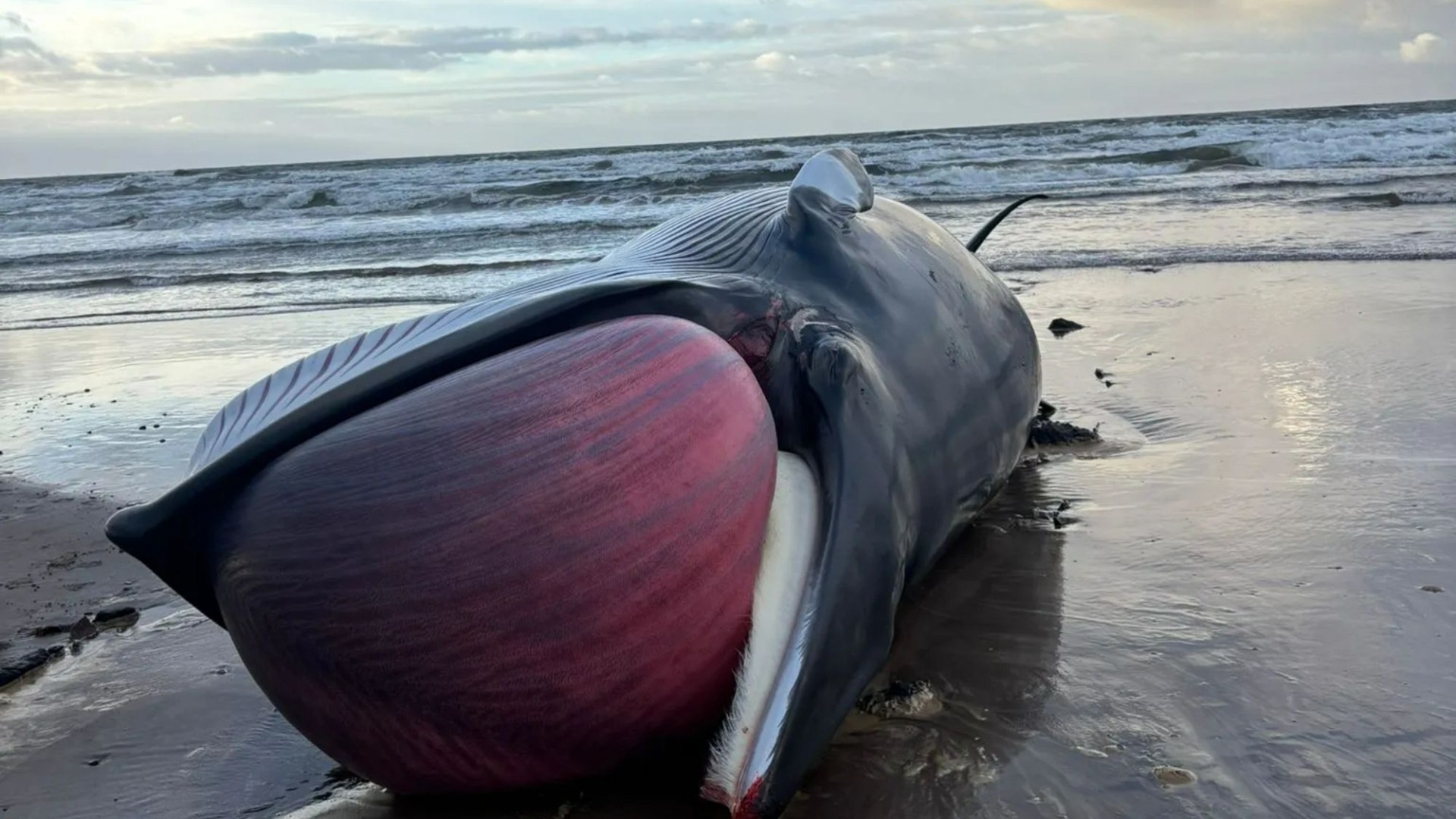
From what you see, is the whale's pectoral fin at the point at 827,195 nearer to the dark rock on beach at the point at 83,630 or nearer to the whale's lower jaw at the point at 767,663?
the whale's lower jaw at the point at 767,663

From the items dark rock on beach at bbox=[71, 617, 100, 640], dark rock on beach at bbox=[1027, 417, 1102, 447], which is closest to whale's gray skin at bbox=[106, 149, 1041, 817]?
dark rock on beach at bbox=[1027, 417, 1102, 447]

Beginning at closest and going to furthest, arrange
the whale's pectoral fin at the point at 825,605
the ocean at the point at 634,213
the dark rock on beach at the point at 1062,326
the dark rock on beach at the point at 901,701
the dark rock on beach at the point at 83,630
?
1. the whale's pectoral fin at the point at 825,605
2. the dark rock on beach at the point at 901,701
3. the dark rock on beach at the point at 83,630
4. the dark rock on beach at the point at 1062,326
5. the ocean at the point at 634,213

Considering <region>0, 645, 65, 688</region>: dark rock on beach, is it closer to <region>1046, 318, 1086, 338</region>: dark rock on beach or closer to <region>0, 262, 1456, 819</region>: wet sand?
<region>0, 262, 1456, 819</region>: wet sand

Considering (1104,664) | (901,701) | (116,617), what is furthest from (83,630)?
(1104,664)

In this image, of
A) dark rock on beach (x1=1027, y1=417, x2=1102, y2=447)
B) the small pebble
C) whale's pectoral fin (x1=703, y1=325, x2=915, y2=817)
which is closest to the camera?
whale's pectoral fin (x1=703, y1=325, x2=915, y2=817)

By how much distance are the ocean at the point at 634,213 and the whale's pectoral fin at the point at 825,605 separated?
22.1 feet

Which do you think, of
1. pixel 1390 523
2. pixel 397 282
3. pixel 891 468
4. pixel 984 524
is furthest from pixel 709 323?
pixel 397 282

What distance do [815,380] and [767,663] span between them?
2.10 ft

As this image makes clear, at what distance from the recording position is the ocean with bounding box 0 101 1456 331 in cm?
1338

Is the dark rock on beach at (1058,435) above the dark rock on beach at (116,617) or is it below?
above

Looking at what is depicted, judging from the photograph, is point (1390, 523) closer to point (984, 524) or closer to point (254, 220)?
point (984, 524)

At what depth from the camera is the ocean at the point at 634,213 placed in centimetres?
1338

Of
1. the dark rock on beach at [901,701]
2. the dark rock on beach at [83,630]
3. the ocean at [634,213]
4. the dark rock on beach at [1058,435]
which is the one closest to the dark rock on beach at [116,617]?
the dark rock on beach at [83,630]

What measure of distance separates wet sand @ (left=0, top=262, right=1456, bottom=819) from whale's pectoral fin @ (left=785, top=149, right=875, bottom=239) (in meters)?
1.02
